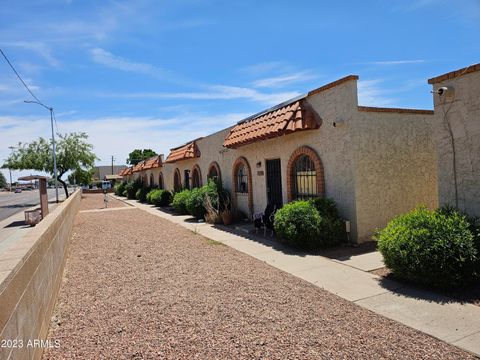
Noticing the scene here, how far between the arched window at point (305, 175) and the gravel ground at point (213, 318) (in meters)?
3.05

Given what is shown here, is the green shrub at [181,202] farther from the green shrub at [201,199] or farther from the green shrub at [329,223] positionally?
the green shrub at [329,223]

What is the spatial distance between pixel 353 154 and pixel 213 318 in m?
5.31

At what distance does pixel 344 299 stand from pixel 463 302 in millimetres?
1539

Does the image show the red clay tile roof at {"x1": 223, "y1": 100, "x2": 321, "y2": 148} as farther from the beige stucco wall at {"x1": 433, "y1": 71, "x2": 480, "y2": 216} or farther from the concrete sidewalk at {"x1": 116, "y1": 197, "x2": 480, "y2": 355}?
the beige stucco wall at {"x1": 433, "y1": 71, "x2": 480, "y2": 216}

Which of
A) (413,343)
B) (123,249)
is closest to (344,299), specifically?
(413,343)

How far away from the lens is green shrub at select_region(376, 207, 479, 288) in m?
5.00

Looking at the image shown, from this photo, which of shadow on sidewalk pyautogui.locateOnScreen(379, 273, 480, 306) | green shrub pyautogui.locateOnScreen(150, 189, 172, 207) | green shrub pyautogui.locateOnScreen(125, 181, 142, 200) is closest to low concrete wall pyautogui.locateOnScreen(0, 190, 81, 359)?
shadow on sidewalk pyautogui.locateOnScreen(379, 273, 480, 306)

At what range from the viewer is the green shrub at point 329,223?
8.14 m

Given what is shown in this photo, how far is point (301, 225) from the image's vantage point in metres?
7.98

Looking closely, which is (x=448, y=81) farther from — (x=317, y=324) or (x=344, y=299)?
(x=317, y=324)

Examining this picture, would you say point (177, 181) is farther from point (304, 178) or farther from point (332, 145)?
point (332, 145)

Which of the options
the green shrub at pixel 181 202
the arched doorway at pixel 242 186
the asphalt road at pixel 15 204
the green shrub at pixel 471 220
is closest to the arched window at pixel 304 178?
the arched doorway at pixel 242 186

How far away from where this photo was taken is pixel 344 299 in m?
5.12

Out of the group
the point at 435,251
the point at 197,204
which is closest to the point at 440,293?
the point at 435,251
